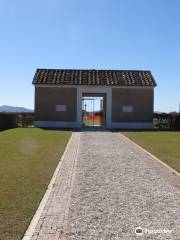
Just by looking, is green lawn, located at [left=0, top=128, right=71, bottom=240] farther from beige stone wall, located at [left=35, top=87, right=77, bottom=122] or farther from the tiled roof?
the tiled roof

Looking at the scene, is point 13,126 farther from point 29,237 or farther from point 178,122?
point 29,237

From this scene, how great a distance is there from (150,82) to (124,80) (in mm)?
2214

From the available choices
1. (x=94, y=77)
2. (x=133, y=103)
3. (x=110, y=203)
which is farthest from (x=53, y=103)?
(x=110, y=203)

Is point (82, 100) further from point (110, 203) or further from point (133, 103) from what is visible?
point (110, 203)

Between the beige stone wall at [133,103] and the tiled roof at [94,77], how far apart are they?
0.67 metres

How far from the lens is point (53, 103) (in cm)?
3725

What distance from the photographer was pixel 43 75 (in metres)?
39.0

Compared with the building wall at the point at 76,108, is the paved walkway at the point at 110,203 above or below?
below

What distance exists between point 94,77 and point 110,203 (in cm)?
3188

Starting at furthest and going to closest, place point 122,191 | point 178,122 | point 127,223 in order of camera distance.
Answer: point 178,122, point 122,191, point 127,223

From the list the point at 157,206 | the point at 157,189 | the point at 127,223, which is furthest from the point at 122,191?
the point at 127,223

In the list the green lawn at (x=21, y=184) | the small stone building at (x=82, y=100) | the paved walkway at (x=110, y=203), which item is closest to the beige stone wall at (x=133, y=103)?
the small stone building at (x=82, y=100)

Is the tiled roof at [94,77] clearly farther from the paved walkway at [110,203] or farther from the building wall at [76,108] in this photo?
the paved walkway at [110,203]

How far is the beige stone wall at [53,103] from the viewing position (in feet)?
122
